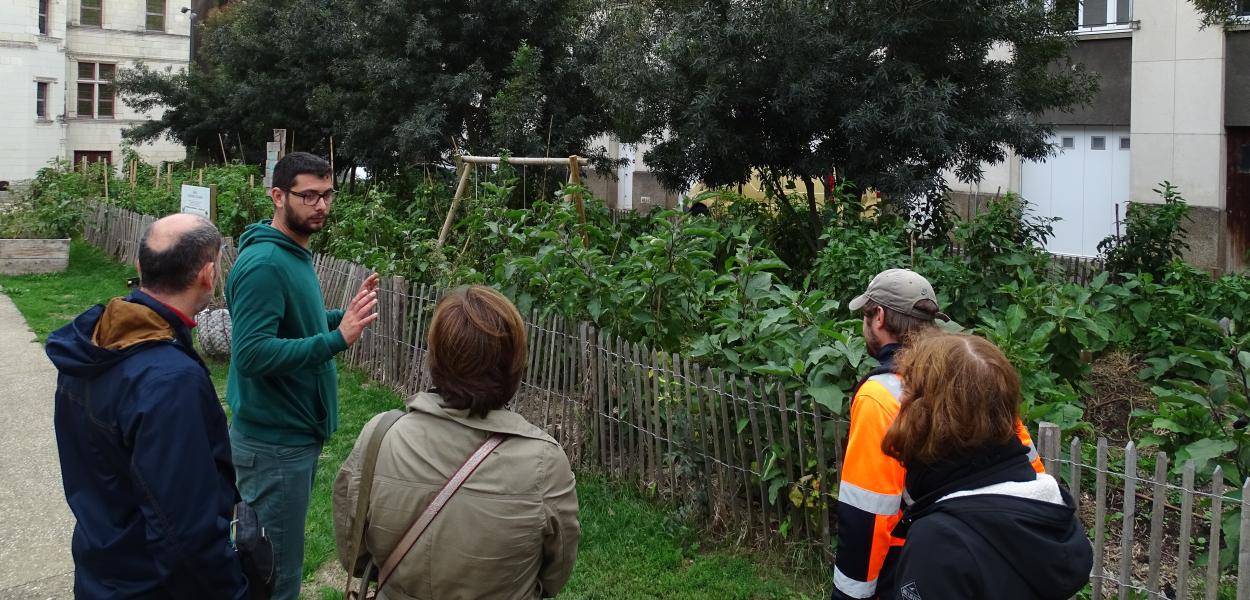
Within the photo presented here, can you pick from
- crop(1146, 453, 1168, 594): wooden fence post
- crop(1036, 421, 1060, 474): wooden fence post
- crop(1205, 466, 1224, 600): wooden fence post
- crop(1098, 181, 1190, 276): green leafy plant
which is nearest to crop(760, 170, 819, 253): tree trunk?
crop(1098, 181, 1190, 276): green leafy plant

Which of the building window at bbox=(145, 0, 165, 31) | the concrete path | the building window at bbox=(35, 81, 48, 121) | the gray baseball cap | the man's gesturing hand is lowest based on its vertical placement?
the concrete path

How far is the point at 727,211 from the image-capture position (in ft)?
38.1

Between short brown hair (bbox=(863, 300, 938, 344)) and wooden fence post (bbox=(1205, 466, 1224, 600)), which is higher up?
short brown hair (bbox=(863, 300, 938, 344))

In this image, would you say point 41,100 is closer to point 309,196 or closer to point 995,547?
point 309,196

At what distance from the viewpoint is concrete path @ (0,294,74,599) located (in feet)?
16.9

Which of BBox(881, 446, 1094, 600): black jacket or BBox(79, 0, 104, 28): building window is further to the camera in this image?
BBox(79, 0, 104, 28): building window

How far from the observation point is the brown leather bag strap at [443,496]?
99.3 inches

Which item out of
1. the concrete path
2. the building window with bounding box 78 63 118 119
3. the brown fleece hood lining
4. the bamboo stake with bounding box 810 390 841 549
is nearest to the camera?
the brown fleece hood lining

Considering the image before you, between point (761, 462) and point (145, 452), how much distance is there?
3.06 meters

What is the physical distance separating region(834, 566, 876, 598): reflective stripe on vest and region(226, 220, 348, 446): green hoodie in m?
1.79

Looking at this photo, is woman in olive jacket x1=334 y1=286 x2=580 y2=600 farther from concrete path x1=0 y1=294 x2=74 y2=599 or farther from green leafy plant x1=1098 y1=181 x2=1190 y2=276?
green leafy plant x1=1098 y1=181 x2=1190 y2=276

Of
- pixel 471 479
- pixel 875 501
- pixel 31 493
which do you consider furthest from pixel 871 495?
pixel 31 493

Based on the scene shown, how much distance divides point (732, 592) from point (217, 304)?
26.0ft

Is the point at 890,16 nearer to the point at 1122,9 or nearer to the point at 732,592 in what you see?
the point at 732,592
